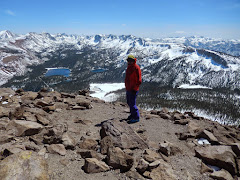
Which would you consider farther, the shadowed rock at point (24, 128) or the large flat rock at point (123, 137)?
the shadowed rock at point (24, 128)

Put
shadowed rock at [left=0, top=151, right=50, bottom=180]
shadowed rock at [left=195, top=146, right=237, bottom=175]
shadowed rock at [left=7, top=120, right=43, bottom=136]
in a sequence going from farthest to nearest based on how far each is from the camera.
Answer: shadowed rock at [left=7, top=120, right=43, bottom=136] → shadowed rock at [left=195, top=146, right=237, bottom=175] → shadowed rock at [left=0, top=151, right=50, bottom=180]

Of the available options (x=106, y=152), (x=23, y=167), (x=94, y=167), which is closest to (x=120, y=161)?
(x=94, y=167)

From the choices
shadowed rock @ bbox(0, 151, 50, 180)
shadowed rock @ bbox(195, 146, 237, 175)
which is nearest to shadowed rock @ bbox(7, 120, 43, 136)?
shadowed rock @ bbox(0, 151, 50, 180)

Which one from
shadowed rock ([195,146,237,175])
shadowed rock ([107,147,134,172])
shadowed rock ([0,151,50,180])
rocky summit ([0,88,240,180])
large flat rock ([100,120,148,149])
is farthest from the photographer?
large flat rock ([100,120,148,149])

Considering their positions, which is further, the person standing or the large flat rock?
the person standing

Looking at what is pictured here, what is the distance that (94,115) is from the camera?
13.5 metres

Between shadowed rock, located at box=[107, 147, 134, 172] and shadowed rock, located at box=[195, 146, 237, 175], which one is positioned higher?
shadowed rock, located at box=[107, 147, 134, 172]

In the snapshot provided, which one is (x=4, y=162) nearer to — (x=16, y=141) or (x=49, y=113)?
(x=16, y=141)

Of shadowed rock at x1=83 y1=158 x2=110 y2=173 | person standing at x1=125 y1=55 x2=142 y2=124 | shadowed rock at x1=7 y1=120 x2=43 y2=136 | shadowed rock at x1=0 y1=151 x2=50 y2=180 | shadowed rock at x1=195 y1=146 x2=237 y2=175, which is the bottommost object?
shadowed rock at x1=195 y1=146 x2=237 y2=175

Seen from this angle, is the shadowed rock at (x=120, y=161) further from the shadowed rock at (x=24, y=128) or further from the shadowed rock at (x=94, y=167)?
the shadowed rock at (x=24, y=128)

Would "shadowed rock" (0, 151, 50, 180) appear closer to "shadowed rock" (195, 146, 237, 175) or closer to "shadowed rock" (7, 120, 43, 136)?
"shadowed rock" (7, 120, 43, 136)

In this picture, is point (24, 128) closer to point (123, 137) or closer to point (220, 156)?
point (123, 137)

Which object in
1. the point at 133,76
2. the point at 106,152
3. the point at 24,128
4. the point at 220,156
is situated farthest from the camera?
the point at 133,76

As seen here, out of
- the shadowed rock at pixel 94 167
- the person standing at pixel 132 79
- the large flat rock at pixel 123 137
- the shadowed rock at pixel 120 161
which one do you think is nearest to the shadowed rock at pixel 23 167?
the shadowed rock at pixel 94 167
